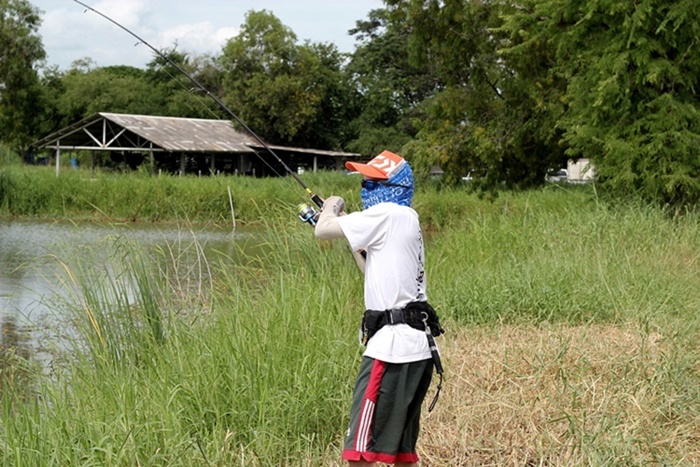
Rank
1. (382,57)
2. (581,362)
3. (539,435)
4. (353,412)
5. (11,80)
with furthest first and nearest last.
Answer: (11,80), (382,57), (581,362), (539,435), (353,412)

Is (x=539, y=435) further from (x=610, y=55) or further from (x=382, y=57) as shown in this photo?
(x=382, y=57)

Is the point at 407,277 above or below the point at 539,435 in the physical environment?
above

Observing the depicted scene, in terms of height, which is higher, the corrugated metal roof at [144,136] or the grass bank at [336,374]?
the corrugated metal roof at [144,136]

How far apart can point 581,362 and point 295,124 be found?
4042 centimetres

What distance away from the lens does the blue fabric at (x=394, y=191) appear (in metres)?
3.68

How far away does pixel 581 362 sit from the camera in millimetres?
4988

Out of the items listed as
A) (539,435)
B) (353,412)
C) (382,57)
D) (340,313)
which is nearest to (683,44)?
(340,313)

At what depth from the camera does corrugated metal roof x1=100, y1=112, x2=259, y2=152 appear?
1463 inches

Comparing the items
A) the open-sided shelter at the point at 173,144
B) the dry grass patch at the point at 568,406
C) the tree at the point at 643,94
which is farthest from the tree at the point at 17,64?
the dry grass patch at the point at 568,406

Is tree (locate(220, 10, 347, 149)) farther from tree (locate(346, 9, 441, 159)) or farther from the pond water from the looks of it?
the pond water

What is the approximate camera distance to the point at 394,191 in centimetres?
368

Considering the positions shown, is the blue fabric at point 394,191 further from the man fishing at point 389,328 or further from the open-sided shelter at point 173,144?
the open-sided shelter at point 173,144

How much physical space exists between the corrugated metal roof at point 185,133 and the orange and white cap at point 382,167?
33.7 meters

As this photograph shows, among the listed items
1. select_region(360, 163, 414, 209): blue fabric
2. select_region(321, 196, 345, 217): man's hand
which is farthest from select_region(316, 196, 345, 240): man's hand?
select_region(360, 163, 414, 209): blue fabric
